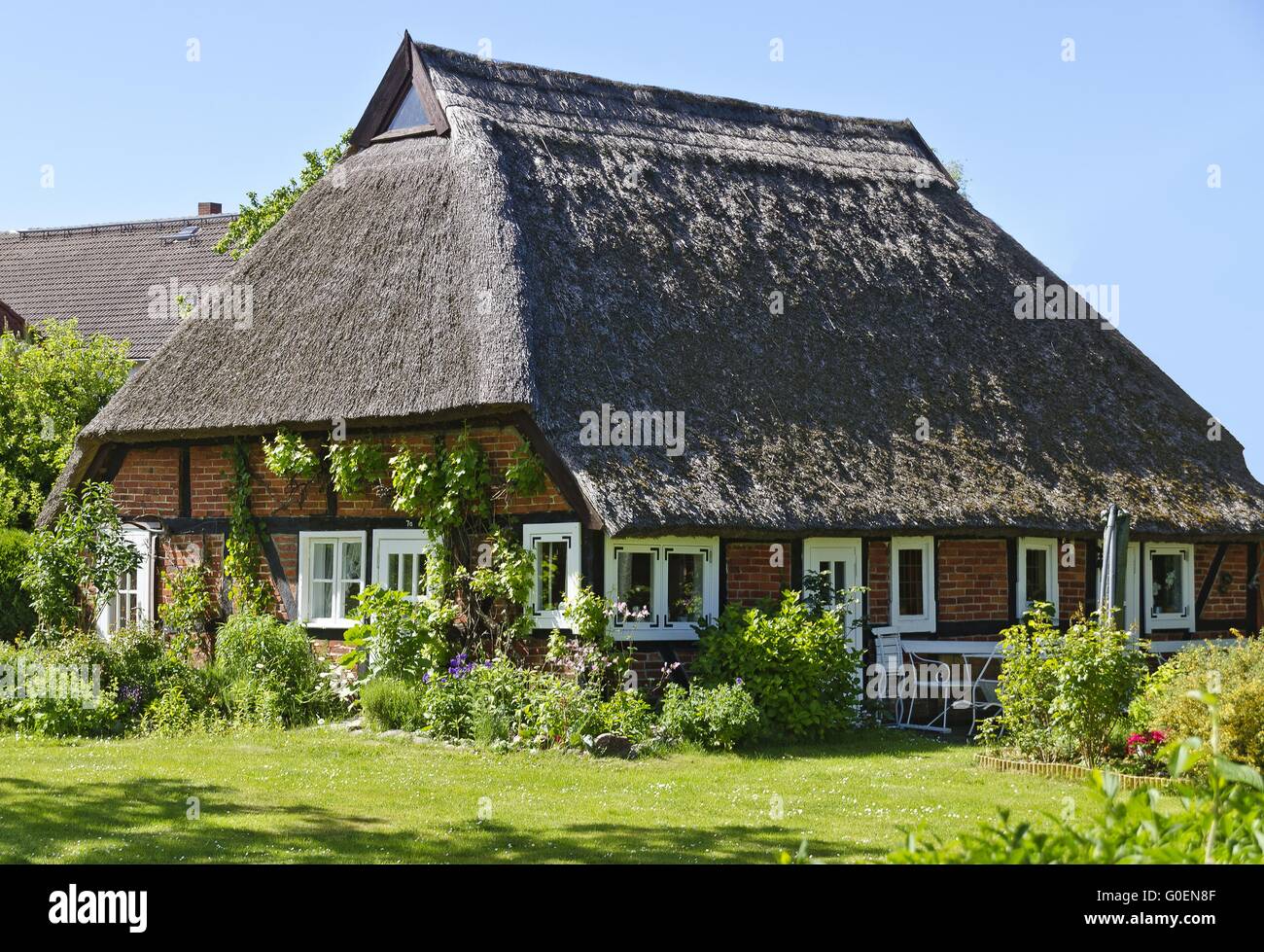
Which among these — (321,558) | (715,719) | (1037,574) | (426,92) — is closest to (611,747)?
(715,719)

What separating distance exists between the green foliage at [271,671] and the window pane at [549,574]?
95.1 inches

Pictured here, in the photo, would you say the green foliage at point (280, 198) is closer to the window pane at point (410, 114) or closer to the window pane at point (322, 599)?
the window pane at point (410, 114)

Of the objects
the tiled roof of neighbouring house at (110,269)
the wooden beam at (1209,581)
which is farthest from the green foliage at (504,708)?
the tiled roof of neighbouring house at (110,269)

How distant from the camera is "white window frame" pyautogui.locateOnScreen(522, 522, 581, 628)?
12.7 metres

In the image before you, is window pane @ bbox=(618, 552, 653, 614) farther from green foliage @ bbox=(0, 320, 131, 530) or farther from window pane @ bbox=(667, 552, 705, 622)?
green foliage @ bbox=(0, 320, 131, 530)

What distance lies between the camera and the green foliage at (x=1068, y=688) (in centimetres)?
1013

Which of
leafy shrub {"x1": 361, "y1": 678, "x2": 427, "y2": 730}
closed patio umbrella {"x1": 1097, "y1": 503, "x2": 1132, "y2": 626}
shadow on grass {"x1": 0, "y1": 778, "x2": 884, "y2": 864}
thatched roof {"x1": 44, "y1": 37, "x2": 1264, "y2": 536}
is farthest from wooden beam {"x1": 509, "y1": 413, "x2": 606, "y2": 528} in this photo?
closed patio umbrella {"x1": 1097, "y1": 503, "x2": 1132, "y2": 626}

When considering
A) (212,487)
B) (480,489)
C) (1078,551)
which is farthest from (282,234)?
(1078,551)

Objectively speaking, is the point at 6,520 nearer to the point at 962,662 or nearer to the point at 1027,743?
the point at 962,662

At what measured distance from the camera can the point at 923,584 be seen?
14.9m

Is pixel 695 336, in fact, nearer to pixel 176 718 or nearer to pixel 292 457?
pixel 292 457

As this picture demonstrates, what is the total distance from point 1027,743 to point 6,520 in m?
14.8
